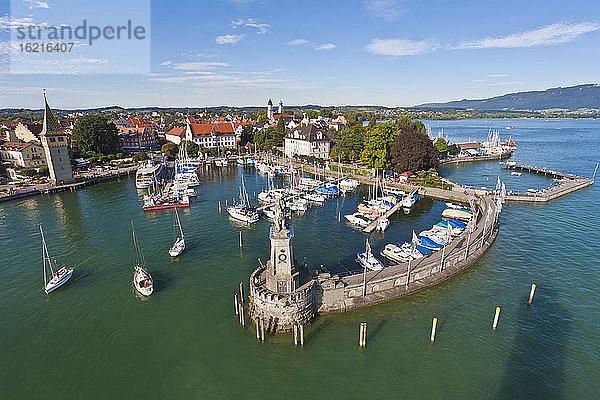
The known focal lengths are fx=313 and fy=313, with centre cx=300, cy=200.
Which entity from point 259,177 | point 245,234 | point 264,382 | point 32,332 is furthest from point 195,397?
point 259,177

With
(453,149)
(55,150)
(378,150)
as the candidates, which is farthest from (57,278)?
(453,149)

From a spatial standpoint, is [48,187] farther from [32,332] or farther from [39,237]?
[32,332]

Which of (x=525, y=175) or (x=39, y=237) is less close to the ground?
(x=525, y=175)

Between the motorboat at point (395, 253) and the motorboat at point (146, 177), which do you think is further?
the motorboat at point (146, 177)

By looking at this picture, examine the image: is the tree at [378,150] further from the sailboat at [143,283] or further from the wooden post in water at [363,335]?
the sailboat at [143,283]

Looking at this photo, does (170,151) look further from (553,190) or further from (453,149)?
(553,190)

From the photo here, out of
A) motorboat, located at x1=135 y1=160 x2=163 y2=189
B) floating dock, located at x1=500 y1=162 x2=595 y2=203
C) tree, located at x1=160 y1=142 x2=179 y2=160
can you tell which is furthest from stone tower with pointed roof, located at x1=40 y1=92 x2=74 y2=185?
floating dock, located at x1=500 y1=162 x2=595 y2=203

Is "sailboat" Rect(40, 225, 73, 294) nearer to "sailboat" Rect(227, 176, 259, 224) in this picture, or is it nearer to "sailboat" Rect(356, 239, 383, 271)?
"sailboat" Rect(227, 176, 259, 224)

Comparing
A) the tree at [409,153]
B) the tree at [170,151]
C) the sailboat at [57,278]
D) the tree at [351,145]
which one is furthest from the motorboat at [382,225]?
the tree at [170,151]
